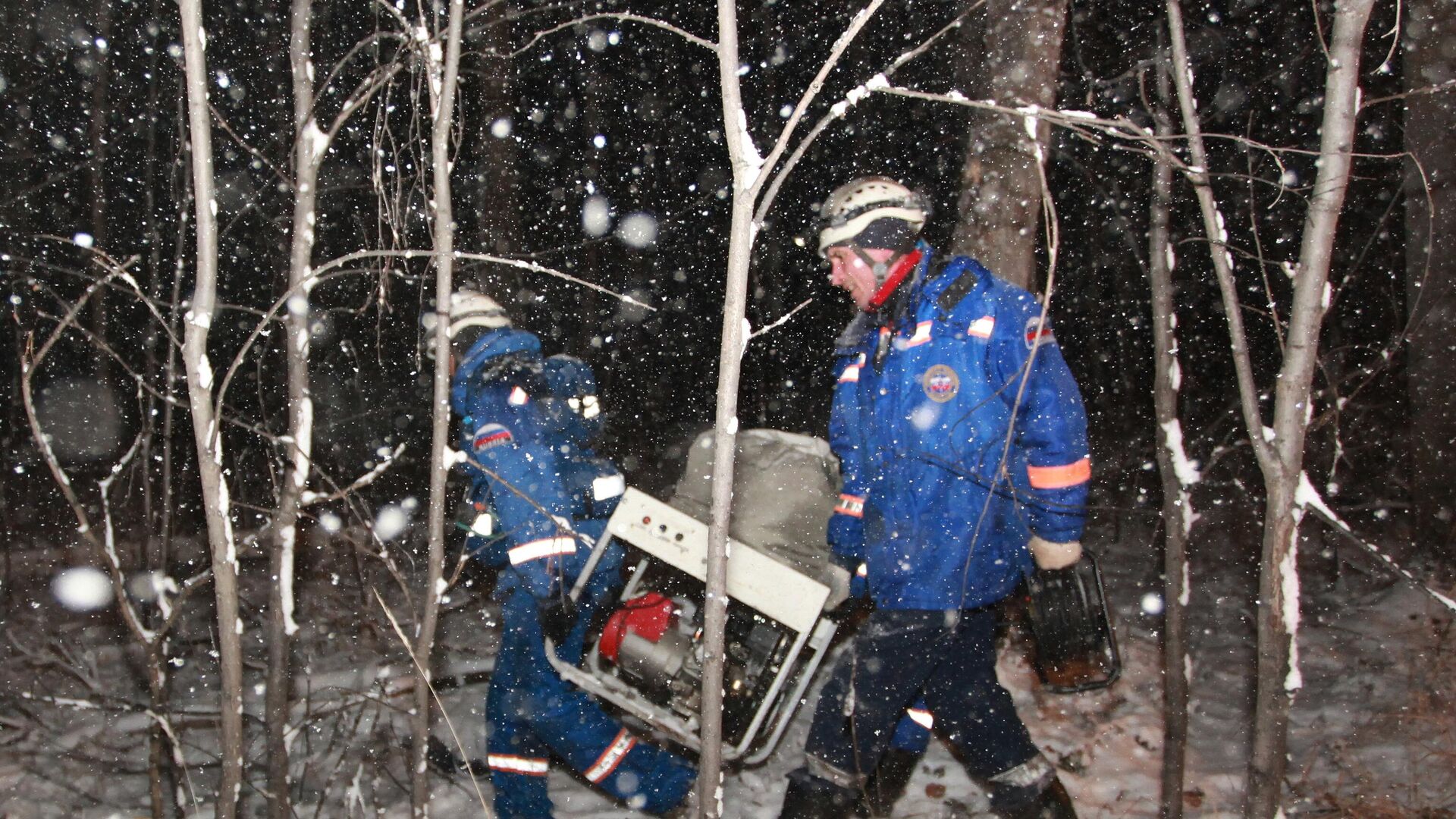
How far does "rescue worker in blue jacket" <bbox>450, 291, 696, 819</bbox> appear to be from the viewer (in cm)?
343

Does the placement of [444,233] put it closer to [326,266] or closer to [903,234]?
[326,266]

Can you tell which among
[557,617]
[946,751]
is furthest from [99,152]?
[946,751]

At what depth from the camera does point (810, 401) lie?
1546cm

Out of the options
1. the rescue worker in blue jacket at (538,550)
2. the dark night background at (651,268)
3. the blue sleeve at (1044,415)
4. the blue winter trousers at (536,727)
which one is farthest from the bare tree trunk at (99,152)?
the blue sleeve at (1044,415)

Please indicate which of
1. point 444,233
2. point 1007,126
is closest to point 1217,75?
point 1007,126

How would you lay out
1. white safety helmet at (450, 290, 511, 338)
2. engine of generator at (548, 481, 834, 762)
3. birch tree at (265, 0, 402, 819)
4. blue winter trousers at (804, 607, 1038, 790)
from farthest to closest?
1. white safety helmet at (450, 290, 511, 338)
2. engine of generator at (548, 481, 834, 762)
3. blue winter trousers at (804, 607, 1038, 790)
4. birch tree at (265, 0, 402, 819)

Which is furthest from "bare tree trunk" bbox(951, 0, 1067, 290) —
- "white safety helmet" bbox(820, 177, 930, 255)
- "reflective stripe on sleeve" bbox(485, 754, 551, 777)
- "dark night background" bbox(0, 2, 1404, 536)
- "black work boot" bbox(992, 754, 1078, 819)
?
"dark night background" bbox(0, 2, 1404, 536)

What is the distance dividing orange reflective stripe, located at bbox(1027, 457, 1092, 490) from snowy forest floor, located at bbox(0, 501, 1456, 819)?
1.79m

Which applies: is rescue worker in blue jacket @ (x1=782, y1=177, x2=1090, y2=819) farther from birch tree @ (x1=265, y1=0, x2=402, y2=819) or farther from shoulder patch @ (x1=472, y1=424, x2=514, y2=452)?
birch tree @ (x1=265, y1=0, x2=402, y2=819)

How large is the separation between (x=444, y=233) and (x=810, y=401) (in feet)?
42.4

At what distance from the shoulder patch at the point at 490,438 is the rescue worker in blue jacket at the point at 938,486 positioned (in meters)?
1.34

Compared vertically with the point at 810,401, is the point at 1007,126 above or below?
above

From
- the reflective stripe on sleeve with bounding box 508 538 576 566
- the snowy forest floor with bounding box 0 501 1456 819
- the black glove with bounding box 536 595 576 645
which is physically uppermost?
the reflective stripe on sleeve with bounding box 508 538 576 566

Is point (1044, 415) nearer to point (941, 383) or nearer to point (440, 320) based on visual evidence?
point (941, 383)
